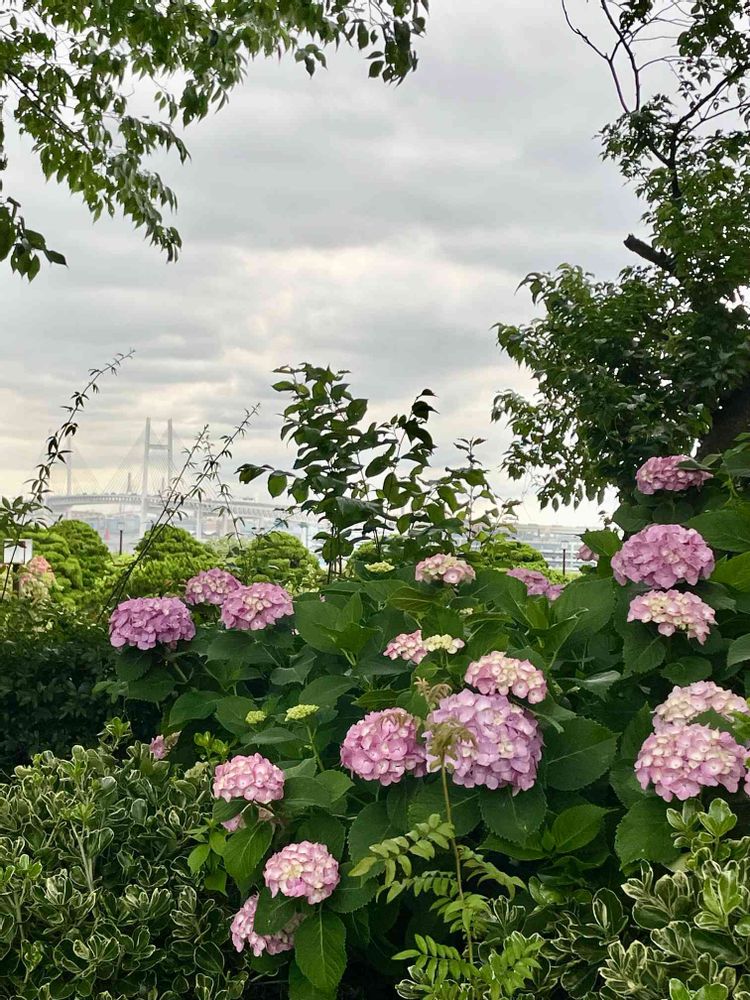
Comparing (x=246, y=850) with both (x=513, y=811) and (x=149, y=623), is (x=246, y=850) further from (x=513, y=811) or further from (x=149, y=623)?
(x=149, y=623)

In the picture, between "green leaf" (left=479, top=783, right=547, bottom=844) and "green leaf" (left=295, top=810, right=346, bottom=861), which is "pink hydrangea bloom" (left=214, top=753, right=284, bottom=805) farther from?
"green leaf" (left=479, top=783, right=547, bottom=844)

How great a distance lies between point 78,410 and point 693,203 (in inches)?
179

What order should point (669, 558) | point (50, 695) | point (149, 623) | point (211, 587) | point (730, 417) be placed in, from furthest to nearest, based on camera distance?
point (730, 417) < point (50, 695) < point (211, 587) < point (149, 623) < point (669, 558)

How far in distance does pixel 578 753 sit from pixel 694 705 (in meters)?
0.25

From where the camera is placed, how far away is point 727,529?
238 cm

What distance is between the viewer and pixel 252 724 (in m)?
2.20

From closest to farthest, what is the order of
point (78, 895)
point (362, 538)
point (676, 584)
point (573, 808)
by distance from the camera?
point (573, 808) → point (78, 895) → point (676, 584) → point (362, 538)

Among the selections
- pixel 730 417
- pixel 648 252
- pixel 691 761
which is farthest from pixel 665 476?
pixel 648 252

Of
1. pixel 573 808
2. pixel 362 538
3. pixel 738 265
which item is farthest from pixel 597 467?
pixel 573 808

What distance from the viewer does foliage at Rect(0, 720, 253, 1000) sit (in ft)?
6.28

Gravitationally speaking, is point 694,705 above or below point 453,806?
above

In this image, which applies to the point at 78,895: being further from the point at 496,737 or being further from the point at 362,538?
the point at 362,538

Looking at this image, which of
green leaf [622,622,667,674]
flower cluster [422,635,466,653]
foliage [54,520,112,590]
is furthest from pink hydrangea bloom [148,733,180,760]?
foliage [54,520,112,590]

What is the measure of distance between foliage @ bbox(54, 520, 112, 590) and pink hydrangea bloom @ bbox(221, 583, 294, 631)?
24.4ft
